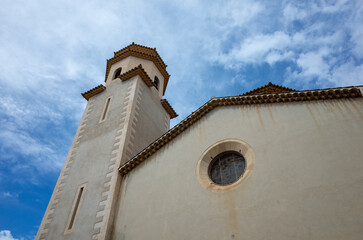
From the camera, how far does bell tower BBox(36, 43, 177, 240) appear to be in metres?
12.2

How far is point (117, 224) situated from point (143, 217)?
53.9 inches

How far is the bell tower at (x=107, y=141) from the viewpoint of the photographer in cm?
1219

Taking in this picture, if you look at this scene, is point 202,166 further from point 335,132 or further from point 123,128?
point 123,128

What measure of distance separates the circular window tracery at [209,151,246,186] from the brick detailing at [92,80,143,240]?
15.2 ft

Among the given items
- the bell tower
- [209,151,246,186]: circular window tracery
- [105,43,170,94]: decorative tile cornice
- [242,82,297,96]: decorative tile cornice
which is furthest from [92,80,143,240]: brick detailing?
[242,82,297,96]: decorative tile cornice

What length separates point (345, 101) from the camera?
948 cm

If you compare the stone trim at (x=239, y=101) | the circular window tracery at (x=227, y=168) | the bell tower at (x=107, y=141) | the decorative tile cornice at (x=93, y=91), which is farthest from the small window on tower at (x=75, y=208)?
the decorative tile cornice at (x=93, y=91)

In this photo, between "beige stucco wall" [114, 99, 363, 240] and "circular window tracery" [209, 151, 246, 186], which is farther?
"circular window tracery" [209, 151, 246, 186]

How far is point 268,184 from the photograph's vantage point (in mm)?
8766

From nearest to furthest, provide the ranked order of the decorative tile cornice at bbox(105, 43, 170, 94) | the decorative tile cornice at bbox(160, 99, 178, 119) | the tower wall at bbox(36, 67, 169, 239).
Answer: the tower wall at bbox(36, 67, 169, 239) → the decorative tile cornice at bbox(160, 99, 178, 119) → the decorative tile cornice at bbox(105, 43, 170, 94)

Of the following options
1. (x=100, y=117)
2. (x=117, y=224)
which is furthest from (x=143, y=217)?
(x=100, y=117)

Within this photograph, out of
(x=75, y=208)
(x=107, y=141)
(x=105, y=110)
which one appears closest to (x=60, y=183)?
(x=75, y=208)

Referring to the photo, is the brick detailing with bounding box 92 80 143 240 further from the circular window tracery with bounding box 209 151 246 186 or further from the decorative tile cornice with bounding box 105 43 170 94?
the circular window tracery with bounding box 209 151 246 186

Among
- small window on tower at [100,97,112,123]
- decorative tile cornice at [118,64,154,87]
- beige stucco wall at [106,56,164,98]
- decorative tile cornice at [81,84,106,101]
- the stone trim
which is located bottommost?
the stone trim
